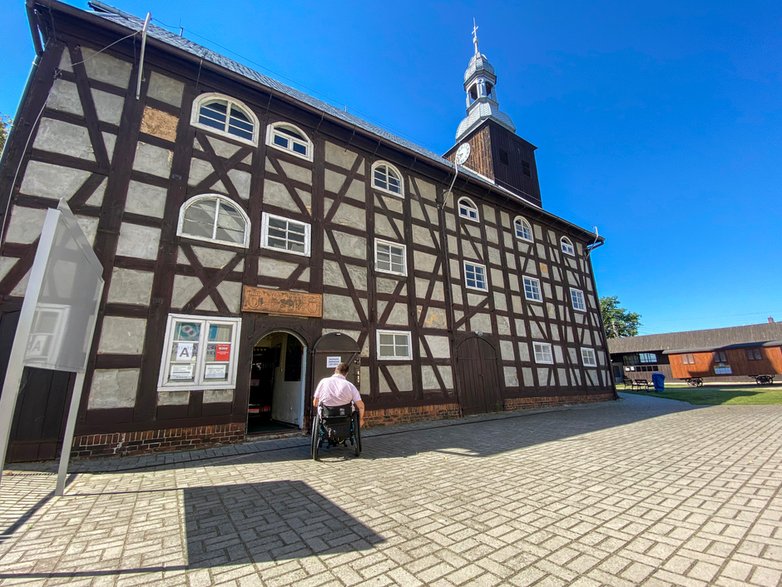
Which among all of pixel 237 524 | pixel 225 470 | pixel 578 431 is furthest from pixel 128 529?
pixel 578 431

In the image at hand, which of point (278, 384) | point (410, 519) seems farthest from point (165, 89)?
point (410, 519)

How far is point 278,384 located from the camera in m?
10.3

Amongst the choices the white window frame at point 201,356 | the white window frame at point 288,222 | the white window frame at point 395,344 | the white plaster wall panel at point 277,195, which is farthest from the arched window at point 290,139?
the white window frame at point 395,344

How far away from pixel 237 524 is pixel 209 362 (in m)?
4.78

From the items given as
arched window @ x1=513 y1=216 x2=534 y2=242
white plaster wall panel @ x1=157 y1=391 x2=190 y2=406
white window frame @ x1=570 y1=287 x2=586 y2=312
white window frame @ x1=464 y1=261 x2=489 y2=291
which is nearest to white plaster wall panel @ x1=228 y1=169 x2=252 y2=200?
white plaster wall panel @ x1=157 y1=391 x2=190 y2=406

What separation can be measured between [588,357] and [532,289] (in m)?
4.98

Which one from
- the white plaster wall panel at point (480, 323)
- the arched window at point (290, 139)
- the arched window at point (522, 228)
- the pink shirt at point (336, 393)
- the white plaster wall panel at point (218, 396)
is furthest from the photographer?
the arched window at point (522, 228)

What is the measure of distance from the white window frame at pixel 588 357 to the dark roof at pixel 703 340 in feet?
68.5

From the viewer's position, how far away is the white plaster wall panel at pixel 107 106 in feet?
24.0

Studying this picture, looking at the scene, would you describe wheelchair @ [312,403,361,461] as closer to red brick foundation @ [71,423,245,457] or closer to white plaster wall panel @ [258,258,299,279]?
red brick foundation @ [71,423,245,457]

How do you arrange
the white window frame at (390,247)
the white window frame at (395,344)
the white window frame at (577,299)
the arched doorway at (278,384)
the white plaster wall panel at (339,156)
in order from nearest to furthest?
1. the arched doorway at (278,384)
2. the white window frame at (395,344)
3. the white plaster wall panel at (339,156)
4. the white window frame at (390,247)
5. the white window frame at (577,299)

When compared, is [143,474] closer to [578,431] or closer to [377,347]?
[377,347]

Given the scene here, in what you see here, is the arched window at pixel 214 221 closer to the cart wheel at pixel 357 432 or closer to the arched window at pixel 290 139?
the arched window at pixel 290 139

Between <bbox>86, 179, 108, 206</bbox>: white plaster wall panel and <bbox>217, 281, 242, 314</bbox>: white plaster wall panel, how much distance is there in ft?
9.10
